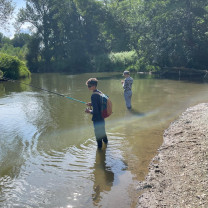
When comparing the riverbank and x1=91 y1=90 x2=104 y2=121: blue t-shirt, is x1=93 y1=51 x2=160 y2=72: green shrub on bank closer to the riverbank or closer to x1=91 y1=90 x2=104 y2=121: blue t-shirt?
the riverbank

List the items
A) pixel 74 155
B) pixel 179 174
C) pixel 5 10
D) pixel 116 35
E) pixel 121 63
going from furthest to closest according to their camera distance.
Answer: pixel 116 35, pixel 121 63, pixel 5 10, pixel 74 155, pixel 179 174

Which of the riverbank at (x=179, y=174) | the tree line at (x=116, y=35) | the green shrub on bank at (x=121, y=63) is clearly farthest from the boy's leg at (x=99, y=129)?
the green shrub on bank at (x=121, y=63)

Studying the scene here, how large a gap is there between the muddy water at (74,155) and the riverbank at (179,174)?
0.30m

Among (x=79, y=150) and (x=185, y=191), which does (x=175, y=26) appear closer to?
(x=79, y=150)

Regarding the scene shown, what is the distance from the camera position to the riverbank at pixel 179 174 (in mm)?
4325

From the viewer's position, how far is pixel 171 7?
27375mm

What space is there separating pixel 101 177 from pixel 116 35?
39942 millimetres

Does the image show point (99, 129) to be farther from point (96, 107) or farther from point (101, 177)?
point (101, 177)

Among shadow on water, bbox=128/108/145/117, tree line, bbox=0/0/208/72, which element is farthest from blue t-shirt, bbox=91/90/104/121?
tree line, bbox=0/0/208/72

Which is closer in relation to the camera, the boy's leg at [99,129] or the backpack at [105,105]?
the backpack at [105,105]

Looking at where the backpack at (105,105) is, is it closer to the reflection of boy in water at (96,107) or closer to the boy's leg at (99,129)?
the reflection of boy in water at (96,107)

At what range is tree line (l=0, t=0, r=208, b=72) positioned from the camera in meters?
27.9

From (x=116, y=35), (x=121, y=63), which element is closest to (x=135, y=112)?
(x=121, y=63)

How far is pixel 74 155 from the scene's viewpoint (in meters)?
7.00
